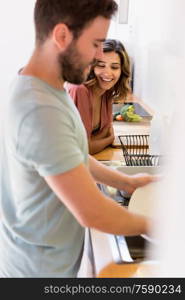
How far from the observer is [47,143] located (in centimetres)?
60

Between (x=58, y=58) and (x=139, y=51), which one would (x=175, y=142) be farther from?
(x=139, y=51)

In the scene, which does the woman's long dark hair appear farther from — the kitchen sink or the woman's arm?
the kitchen sink

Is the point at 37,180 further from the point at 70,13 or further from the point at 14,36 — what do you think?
the point at 14,36

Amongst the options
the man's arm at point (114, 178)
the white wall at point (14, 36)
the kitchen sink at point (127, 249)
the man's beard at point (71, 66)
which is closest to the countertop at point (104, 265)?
the kitchen sink at point (127, 249)

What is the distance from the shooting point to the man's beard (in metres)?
0.67

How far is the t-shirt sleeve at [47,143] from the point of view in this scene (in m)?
0.61

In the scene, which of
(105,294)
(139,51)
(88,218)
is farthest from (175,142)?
(139,51)

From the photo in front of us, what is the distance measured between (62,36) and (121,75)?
3.29 feet

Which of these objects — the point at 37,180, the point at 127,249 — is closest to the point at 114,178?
the point at 127,249

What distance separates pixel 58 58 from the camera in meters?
0.67

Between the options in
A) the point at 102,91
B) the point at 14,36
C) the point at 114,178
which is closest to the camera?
the point at 114,178

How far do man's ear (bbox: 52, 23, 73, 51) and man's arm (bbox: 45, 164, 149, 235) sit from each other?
208mm

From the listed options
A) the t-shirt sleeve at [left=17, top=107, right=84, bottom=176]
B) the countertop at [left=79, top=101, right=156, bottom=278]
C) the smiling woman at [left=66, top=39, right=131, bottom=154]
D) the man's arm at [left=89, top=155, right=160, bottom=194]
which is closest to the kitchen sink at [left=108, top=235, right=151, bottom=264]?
the countertop at [left=79, top=101, right=156, bottom=278]

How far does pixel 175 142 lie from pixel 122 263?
19.2 inches
